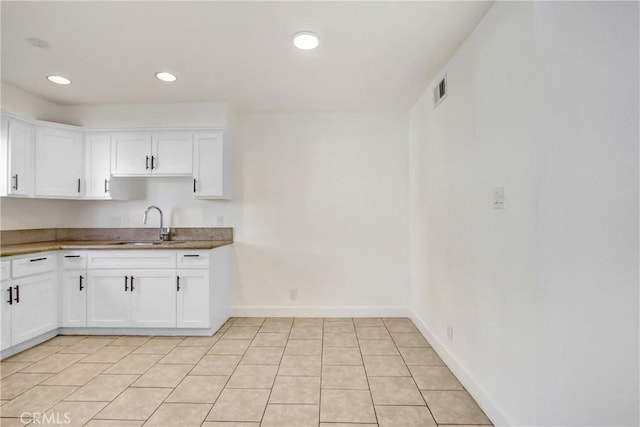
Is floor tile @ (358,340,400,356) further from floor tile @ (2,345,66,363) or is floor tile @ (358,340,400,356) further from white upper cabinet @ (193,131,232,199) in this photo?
floor tile @ (2,345,66,363)

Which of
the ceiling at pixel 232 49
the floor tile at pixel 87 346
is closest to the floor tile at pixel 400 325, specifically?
the ceiling at pixel 232 49

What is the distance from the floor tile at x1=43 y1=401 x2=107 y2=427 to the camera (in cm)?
184

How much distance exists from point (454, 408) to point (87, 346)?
326 centimetres

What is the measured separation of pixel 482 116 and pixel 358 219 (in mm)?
2040

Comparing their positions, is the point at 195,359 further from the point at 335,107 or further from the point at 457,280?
the point at 335,107

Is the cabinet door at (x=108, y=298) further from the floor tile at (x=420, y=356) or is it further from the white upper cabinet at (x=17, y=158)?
the floor tile at (x=420, y=356)

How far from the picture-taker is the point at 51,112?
3.46m

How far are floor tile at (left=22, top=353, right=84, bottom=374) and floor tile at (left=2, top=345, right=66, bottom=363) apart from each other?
0.08 metres

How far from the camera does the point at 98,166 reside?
3469 millimetres

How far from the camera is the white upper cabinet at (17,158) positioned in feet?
9.49

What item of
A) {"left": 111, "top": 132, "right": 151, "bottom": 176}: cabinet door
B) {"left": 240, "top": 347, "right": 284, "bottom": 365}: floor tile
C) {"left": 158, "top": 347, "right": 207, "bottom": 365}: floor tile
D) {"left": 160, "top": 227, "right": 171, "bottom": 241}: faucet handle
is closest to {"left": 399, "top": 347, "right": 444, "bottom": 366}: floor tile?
{"left": 240, "top": 347, "right": 284, "bottom": 365}: floor tile

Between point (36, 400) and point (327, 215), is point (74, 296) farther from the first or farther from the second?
point (327, 215)

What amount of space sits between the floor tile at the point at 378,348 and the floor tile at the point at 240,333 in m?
1.15

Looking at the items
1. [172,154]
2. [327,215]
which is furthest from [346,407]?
[172,154]
